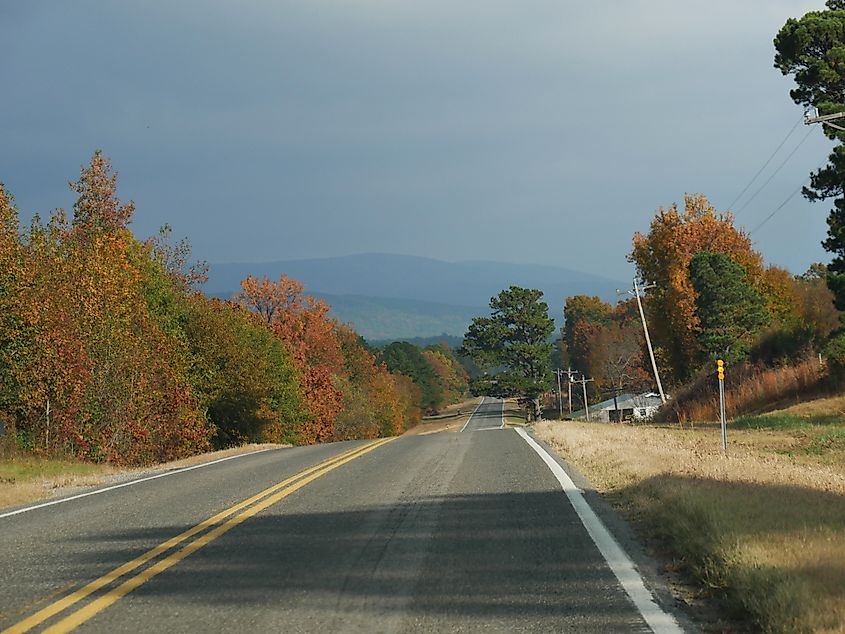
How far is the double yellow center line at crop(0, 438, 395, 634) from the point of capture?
6.12 meters

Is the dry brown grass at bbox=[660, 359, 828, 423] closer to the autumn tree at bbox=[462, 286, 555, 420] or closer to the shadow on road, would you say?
the shadow on road

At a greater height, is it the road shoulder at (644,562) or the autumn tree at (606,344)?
the autumn tree at (606,344)

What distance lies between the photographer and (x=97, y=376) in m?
32.2

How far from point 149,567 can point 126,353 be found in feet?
86.9

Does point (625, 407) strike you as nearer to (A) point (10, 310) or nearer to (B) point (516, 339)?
(B) point (516, 339)

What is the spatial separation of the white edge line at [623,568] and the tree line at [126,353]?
18.8 meters

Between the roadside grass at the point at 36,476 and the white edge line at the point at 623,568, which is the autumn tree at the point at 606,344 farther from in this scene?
the white edge line at the point at 623,568

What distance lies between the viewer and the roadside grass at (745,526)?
5.58 meters

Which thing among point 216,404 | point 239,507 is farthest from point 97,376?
point 239,507

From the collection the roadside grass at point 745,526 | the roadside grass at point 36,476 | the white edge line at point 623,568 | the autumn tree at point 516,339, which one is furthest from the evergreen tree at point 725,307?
the autumn tree at point 516,339

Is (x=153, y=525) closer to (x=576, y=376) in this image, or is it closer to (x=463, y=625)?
(x=463, y=625)

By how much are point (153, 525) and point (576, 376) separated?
139m

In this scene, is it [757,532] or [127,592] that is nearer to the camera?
[127,592]

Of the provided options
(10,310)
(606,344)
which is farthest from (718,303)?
(606,344)
